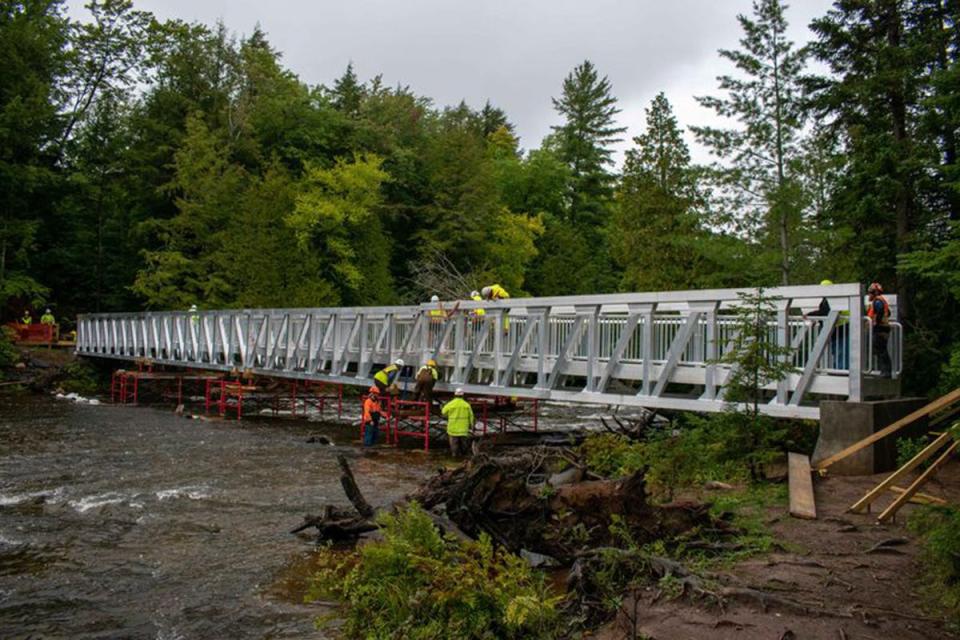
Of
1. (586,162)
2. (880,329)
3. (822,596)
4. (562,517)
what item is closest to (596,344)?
(880,329)

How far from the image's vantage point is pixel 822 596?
5984 mm

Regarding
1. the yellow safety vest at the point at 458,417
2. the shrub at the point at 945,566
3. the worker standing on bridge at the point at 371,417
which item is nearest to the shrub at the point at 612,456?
the yellow safety vest at the point at 458,417

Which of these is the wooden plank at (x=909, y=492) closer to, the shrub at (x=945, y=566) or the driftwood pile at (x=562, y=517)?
the shrub at (x=945, y=566)

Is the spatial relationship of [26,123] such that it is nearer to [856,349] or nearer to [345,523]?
[345,523]

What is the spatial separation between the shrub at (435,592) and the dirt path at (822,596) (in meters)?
0.63

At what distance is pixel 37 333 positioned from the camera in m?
48.2

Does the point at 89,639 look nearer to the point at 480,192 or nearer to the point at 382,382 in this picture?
the point at 382,382

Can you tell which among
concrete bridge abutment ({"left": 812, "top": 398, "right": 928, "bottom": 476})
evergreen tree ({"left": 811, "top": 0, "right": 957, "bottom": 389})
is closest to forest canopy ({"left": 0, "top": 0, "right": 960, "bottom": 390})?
evergreen tree ({"left": 811, "top": 0, "right": 957, "bottom": 389})

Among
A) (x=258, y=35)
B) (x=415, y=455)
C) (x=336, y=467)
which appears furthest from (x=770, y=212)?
(x=258, y=35)

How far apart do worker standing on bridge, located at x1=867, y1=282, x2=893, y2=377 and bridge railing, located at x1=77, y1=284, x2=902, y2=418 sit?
22 cm

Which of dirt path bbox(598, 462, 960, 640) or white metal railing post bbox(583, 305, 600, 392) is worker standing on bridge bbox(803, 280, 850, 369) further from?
white metal railing post bbox(583, 305, 600, 392)

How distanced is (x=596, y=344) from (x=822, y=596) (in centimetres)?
955

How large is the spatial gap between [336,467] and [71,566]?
784 centimetres

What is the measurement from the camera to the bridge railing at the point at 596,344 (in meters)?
11.6
